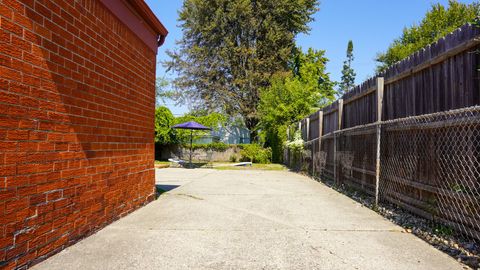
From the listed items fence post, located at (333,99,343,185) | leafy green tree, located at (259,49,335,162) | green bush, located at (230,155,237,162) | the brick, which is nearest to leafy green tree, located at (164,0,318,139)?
green bush, located at (230,155,237,162)

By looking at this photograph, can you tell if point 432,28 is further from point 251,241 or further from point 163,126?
point 251,241

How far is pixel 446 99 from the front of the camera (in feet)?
13.8

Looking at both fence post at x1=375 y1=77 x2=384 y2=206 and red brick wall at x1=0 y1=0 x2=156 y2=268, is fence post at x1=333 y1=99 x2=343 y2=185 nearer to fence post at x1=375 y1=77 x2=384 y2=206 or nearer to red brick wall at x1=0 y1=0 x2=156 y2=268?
fence post at x1=375 y1=77 x2=384 y2=206

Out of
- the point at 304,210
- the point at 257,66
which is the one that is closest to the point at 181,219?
the point at 304,210

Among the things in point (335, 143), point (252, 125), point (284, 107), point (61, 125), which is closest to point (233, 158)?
point (252, 125)

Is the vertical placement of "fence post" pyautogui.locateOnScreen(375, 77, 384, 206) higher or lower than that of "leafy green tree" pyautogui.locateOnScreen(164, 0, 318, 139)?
lower

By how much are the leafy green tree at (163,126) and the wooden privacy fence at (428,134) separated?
18663 mm

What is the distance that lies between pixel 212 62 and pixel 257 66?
3.76 meters

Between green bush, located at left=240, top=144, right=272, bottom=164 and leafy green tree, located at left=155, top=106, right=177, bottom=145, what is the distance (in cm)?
515

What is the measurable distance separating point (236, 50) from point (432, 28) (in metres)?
18.9

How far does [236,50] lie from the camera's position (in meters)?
27.4

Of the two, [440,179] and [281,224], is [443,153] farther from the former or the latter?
[281,224]

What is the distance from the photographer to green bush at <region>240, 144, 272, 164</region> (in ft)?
75.4

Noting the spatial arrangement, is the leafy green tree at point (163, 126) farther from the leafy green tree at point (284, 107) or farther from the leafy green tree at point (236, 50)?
the leafy green tree at point (284, 107)
